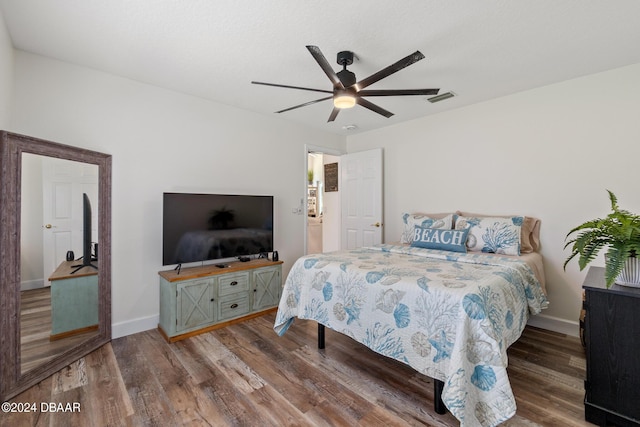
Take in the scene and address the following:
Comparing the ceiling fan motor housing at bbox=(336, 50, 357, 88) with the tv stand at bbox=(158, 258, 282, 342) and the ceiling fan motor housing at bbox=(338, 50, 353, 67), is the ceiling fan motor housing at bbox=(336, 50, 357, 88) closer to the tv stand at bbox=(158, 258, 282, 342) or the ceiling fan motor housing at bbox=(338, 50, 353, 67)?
the ceiling fan motor housing at bbox=(338, 50, 353, 67)

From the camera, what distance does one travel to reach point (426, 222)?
339cm

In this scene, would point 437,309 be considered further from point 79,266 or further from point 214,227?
point 79,266

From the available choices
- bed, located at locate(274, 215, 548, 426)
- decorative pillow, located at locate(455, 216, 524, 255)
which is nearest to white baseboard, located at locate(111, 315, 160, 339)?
bed, located at locate(274, 215, 548, 426)

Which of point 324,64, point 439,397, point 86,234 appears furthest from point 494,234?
point 86,234

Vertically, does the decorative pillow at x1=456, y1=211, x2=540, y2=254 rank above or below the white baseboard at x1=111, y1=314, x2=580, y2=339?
above

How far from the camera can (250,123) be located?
369 cm

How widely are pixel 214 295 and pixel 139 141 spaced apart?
67.0 inches

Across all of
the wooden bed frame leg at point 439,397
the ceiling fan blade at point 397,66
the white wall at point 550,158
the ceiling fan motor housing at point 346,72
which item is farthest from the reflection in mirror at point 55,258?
the white wall at point 550,158

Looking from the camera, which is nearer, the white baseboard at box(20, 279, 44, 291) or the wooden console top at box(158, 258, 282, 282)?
the white baseboard at box(20, 279, 44, 291)

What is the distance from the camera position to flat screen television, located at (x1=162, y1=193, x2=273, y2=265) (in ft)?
9.39

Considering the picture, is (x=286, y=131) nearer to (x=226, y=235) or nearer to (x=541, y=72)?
(x=226, y=235)

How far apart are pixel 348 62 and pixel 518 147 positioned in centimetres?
217

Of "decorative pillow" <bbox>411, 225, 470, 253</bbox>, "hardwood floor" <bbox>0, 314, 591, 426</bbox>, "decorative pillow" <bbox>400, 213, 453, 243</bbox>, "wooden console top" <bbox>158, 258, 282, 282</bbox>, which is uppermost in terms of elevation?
"decorative pillow" <bbox>400, 213, 453, 243</bbox>

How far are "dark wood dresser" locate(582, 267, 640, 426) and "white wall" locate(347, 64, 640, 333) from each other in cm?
150
